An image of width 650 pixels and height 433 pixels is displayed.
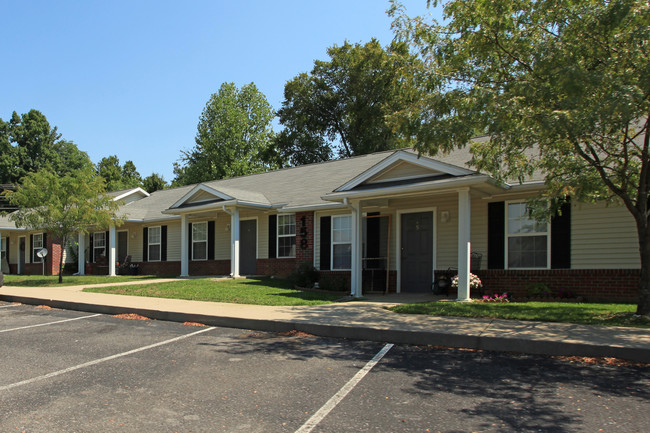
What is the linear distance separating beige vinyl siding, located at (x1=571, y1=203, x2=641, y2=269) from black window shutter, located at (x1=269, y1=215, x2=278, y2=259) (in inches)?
387

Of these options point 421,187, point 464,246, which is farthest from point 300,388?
point 421,187

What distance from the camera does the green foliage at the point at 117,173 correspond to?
196 ft

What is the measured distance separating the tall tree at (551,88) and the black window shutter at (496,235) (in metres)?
2.49

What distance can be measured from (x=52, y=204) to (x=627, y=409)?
59.6 feet

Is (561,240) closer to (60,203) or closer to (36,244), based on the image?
(60,203)

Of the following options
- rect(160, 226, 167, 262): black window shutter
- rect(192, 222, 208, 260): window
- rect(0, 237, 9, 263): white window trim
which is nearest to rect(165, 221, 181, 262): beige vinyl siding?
rect(160, 226, 167, 262): black window shutter

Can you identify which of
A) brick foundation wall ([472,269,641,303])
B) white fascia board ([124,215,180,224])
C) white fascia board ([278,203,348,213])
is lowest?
brick foundation wall ([472,269,641,303])

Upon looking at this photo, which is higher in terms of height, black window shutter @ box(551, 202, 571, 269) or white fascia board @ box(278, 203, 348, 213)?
white fascia board @ box(278, 203, 348, 213)

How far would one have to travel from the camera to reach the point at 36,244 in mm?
28000

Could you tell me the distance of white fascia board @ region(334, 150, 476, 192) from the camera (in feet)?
37.4

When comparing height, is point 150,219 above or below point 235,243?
above

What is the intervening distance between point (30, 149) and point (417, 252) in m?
58.8

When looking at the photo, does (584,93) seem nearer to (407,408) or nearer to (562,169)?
(562,169)

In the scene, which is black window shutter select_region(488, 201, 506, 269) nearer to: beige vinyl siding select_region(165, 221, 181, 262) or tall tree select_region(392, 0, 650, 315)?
tall tree select_region(392, 0, 650, 315)
